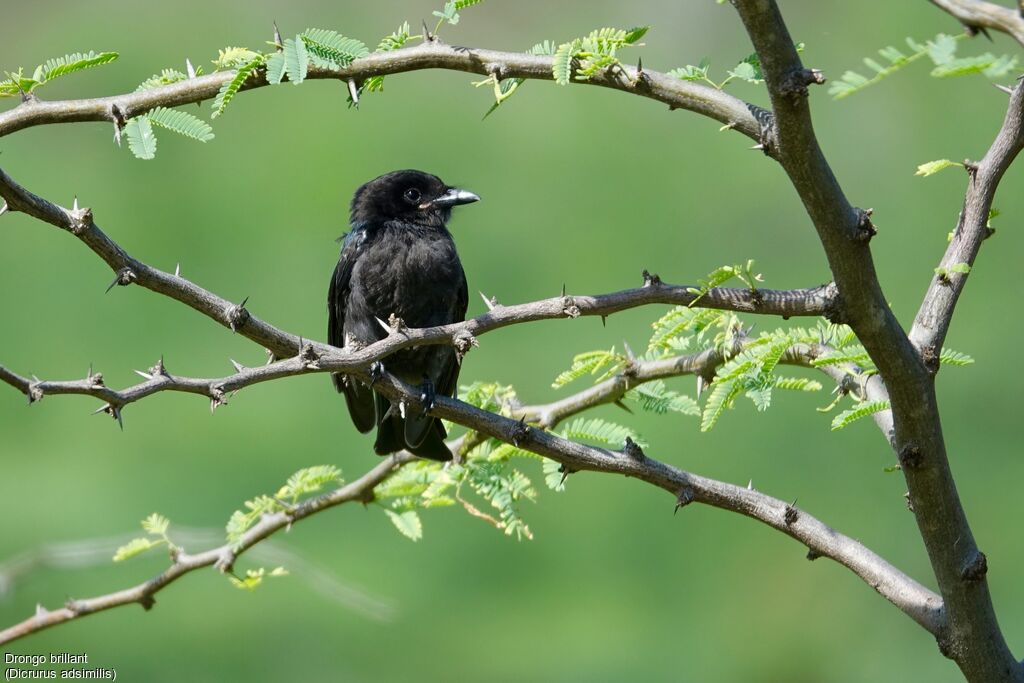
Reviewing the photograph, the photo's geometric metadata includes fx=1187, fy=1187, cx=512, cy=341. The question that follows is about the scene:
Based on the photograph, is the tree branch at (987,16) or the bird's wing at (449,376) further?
the bird's wing at (449,376)

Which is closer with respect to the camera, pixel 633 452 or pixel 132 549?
pixel 633 452

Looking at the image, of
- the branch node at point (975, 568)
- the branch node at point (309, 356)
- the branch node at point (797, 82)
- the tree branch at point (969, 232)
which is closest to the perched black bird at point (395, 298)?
the branch node at point (309, 356)

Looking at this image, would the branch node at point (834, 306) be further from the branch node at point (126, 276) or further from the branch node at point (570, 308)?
the branch node at point (126, 276)

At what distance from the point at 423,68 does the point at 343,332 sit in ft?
10.2

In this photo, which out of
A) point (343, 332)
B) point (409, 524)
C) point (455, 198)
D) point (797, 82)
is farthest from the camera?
point (455, 198)

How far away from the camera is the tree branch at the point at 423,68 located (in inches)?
114

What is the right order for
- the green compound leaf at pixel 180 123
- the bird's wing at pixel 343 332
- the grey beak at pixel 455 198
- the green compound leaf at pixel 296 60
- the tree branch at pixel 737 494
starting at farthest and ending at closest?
the grey beak at pixel 455 198 → the bird's wing at pixel 343 332 → the green compound leaf at pixel 180 123 → the tree branch at pixel 737 494 → the green compound leaf at pixel 296 60

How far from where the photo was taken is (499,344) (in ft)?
35.2

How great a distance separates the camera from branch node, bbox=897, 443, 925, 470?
2.95 metres

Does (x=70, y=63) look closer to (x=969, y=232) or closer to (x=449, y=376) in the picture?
(x=969, y=232)

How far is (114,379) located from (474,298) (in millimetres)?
3661

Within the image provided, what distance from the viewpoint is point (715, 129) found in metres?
12.5

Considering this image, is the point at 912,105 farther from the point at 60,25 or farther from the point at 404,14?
the point at 60,25

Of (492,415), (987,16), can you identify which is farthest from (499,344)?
(987,16)
